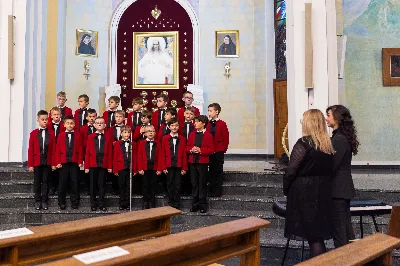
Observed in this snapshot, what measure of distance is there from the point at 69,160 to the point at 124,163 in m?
0.77

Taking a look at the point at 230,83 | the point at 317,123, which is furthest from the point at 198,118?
the point at 230,83

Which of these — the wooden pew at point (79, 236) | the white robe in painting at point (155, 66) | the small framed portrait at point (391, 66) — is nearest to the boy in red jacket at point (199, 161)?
the wooden pew at point (79, 236)

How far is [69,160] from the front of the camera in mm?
6117

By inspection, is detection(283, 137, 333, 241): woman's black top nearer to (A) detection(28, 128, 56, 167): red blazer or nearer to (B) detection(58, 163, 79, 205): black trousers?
(B) detection(58, 163, 79, 205): black trousers

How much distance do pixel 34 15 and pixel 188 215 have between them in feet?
16.4

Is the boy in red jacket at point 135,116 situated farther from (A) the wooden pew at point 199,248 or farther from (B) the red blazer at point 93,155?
(A) the wooden pew at point 199,248

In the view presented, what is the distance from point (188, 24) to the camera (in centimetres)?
1112

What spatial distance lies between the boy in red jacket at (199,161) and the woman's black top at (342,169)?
2.52 m

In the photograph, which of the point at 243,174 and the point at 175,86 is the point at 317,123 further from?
the point at 175,86

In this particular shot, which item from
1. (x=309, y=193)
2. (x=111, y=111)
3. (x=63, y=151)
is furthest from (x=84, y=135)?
(x=309, y=193)

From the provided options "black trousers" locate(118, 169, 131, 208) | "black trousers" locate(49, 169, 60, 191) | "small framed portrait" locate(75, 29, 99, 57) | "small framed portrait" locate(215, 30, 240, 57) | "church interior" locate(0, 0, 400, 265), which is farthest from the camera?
"small framed portrait" locate(215, 30, 240, 57)

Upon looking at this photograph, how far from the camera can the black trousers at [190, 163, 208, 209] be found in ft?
19.7

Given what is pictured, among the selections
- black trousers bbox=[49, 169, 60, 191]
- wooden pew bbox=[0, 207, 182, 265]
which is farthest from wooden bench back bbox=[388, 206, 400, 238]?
black trousers bbox=[49, 169, 60, 191]

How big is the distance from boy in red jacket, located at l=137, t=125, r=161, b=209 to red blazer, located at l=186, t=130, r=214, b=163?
0.47 meters
